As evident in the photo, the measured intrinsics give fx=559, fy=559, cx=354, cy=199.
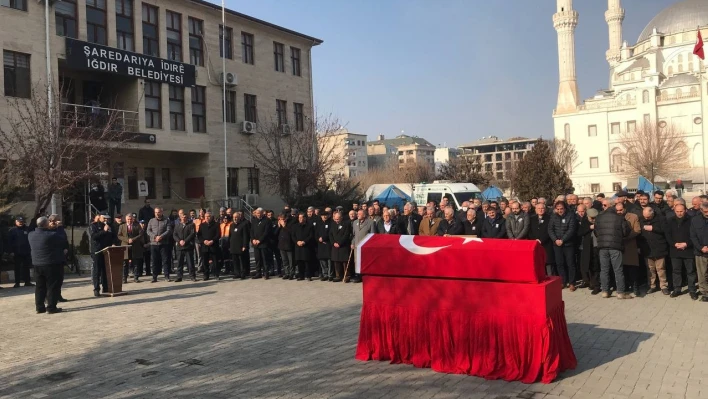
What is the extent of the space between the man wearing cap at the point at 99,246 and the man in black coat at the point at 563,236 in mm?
9758

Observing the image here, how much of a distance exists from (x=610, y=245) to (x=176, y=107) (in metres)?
23.0

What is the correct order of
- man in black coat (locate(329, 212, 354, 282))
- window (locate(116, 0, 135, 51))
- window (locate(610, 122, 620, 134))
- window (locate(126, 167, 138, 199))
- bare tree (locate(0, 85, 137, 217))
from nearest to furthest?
man in black coat (locate(329, 212, 354, 282)) → bare tree (locate(0, 85, 137, 217)) → window (locate(116, 0, 135, 51)) → window (locate(126, 167, 138, 199)) → window (locate(610, 122, 620, 134))

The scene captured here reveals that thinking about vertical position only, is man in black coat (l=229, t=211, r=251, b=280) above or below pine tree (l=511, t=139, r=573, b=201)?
below

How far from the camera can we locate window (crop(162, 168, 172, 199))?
96.6 feet

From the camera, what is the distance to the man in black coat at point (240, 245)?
50.1 feet

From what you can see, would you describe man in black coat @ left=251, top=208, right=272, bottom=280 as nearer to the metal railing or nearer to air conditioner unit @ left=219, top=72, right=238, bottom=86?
the metal railing

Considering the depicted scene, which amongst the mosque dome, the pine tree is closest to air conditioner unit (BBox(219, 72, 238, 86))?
the pine tree

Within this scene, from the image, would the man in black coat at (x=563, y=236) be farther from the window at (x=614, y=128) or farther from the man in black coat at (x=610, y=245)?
the window at (x=614, y=128)

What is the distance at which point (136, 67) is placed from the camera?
2570 cm

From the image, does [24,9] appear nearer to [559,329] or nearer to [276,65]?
[276,65]

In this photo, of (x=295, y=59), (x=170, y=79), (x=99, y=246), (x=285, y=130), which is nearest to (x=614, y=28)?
(x=295, y=59)

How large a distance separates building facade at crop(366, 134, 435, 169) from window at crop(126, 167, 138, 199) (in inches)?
4657

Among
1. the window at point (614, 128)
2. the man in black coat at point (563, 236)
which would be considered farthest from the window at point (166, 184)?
the window at point (614, 128)

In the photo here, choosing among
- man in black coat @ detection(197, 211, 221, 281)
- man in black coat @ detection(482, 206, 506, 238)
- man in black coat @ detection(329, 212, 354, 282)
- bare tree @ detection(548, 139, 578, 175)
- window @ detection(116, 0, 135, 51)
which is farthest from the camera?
bare tree @ detection(548, 139, 578, 175)
